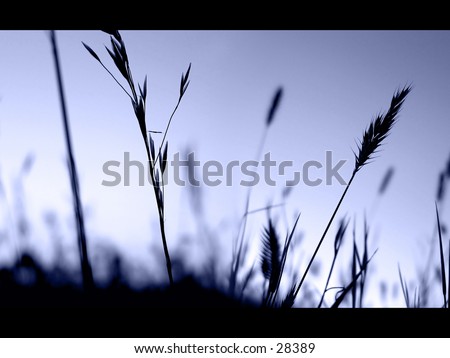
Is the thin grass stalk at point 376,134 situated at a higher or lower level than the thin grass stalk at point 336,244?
higher

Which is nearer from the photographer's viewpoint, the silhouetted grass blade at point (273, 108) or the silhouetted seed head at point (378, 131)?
the silhouetted seed head at point (378, 131)

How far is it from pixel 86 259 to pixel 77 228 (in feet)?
0.15

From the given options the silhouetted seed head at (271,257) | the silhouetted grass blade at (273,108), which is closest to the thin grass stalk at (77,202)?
the silhouetted seed head at (271,257)

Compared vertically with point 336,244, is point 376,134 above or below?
above

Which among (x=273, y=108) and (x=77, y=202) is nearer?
(x=77, y=202)

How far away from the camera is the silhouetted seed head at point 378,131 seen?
536 millimetres

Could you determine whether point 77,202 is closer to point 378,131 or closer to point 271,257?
point 271,257

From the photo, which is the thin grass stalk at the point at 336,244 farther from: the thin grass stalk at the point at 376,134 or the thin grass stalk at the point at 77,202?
the thin grass stalk at the point at 77,202

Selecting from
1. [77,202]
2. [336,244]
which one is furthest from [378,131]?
[77,202]

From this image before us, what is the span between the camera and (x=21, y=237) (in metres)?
0.66

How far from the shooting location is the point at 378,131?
1.77 ft

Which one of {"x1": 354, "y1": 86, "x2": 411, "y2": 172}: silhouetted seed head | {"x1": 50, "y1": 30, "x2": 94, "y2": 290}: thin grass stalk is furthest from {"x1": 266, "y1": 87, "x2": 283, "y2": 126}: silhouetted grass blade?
{"x1": 50, "y1": 30, "x2": 94, "y2": 290}: thin grass stalk
